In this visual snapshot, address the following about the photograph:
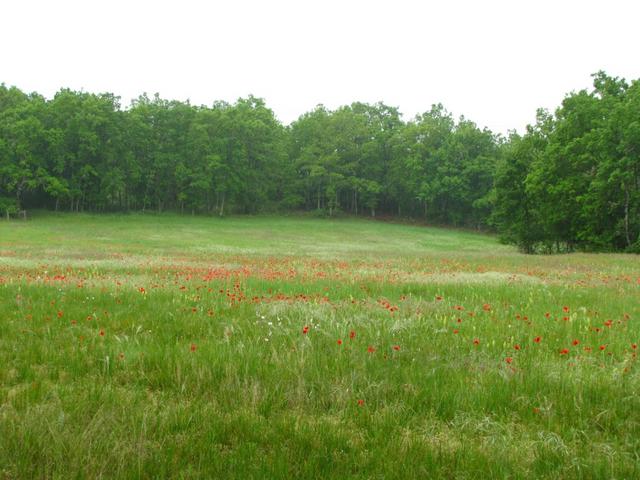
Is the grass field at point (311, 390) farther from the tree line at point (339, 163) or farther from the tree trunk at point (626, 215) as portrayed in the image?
the tree line at point (339, 163)

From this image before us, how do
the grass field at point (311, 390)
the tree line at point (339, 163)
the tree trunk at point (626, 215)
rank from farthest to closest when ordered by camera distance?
the tree line at point (339, 163)
the tree trunk at point (626, 215)
the grass field at point (311, 390)

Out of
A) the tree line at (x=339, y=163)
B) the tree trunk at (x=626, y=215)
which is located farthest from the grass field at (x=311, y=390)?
the tree line at (x=339, y=163)

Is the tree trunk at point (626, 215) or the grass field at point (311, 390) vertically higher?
the tree trunk at point (626, 215)

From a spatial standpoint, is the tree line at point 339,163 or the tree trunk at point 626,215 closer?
the tree trunk at point 626,215

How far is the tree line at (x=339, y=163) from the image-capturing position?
3931 cm

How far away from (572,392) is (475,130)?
313 ft

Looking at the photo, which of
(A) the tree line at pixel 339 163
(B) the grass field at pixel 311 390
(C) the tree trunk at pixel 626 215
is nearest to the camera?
(B) the grass field at pixel 311 390

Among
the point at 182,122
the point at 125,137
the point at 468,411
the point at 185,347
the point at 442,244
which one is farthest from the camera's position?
the point at 182,122

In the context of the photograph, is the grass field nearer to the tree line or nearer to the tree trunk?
the tree trunk

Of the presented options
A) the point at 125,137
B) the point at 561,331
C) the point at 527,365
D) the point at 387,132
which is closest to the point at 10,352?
the point at 527,365

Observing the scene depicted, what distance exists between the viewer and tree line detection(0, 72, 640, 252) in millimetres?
39312

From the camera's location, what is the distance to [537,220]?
1678 inches

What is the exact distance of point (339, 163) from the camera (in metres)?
93.4

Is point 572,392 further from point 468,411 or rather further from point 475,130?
point 475,130
